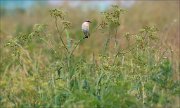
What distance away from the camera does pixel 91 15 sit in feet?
29.2

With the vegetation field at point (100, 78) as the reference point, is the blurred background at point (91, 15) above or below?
above

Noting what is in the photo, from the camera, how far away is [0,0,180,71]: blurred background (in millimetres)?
7084

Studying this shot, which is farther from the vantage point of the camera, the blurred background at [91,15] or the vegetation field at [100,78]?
the blurred background at [91,15]

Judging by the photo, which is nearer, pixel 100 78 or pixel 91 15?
pixel 100 78

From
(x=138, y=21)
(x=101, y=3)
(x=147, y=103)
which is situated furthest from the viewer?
(x=101, y=3)

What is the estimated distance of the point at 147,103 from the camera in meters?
3.38

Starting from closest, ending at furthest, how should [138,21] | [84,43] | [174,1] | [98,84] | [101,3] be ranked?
[98,84] < [84,43] < [138,21] < [174,1] < [101,3]

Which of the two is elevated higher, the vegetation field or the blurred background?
the blurred background

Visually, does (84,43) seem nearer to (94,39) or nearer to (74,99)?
(94,39)

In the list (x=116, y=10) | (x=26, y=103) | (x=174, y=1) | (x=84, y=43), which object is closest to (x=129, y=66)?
(x=116, y=10)

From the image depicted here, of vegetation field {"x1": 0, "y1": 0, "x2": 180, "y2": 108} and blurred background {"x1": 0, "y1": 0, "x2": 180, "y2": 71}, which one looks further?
blurred background {"x1": 0, "y1": 0, "x2": 180, "y2": 71}

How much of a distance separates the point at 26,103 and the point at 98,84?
1.51 ft

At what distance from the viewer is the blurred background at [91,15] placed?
7.08 metres

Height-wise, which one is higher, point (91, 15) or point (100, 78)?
point (91, 15)
